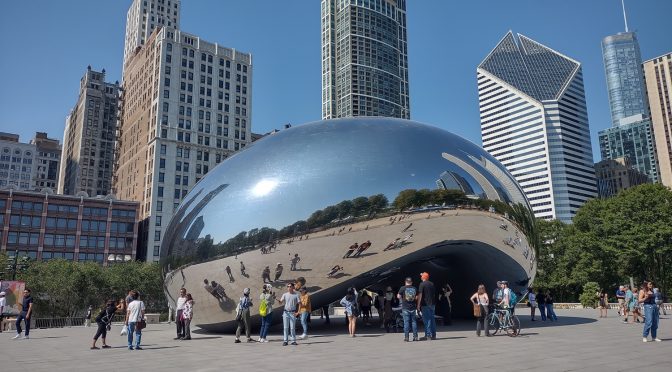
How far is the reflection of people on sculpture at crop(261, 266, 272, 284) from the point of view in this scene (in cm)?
1324

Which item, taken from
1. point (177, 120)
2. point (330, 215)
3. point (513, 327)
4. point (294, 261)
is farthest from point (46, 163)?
point (513, 327)

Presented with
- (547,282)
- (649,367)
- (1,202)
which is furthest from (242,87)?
(649,367)

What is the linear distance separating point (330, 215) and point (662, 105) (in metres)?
186

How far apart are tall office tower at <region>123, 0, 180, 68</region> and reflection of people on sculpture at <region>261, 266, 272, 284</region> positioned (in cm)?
14883

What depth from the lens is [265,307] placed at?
13.2 meters

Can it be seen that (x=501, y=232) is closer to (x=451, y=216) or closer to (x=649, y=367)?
(x=451, y=216)

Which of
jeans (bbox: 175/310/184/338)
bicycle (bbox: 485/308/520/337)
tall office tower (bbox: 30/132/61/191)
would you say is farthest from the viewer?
tall office tower (bbox: 30/132/61/191)

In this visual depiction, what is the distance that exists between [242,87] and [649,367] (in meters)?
114

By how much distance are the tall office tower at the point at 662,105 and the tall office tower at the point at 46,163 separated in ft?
646

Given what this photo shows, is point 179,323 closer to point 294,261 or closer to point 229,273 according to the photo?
point 229,273

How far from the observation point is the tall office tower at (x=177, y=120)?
10156cm

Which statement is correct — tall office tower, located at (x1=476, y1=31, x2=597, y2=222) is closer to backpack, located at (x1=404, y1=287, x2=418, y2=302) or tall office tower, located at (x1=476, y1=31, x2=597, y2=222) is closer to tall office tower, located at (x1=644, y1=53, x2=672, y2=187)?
tall office tower, located at (x1=644, y1=53, x2=672, y2=187)

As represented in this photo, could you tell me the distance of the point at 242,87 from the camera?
382ft

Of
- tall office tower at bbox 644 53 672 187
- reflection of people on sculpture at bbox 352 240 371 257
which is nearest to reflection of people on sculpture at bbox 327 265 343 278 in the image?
reflection of people on sculpture at bbox 352 240 371 257
